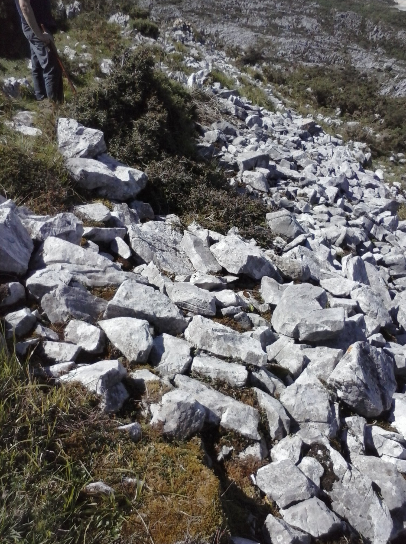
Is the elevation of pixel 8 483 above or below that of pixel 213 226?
above

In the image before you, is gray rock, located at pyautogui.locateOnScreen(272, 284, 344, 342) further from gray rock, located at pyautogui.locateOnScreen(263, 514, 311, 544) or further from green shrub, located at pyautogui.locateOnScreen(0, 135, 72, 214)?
green shrub, located at pyautogui.locateOnScreen(0, 135, 72, 214)

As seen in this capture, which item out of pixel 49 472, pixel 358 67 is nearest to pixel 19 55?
pixel 49 472

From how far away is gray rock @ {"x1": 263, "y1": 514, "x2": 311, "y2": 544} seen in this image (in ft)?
9.95

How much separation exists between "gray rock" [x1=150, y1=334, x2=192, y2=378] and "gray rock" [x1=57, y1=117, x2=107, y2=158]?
397 cm

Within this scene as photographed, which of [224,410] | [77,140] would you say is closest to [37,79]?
[77,140]

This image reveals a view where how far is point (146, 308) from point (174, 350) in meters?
0.51

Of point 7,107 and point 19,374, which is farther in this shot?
point 7,107

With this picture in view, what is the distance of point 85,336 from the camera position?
4023 mm

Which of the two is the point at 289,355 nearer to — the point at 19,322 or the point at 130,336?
the point at 130,336

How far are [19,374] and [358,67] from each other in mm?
47576

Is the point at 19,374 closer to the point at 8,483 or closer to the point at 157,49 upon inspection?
the point at 8,483

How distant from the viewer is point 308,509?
3250 millimetres

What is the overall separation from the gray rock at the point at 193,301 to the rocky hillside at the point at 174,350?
16 millimetres

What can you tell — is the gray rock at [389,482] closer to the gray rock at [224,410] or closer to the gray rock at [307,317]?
the gray rock at [224,410]
